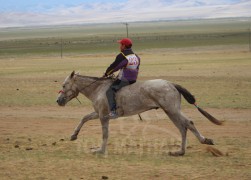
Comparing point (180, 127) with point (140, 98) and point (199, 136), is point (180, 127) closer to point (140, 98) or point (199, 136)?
point (199, 136)

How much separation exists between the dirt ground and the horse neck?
113 cm

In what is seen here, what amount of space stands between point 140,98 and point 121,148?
4.63ft

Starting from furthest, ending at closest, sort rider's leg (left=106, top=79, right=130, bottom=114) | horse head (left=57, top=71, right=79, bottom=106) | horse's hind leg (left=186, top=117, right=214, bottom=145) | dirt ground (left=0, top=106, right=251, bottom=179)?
horse head (left=57, top=71, right=79, bottom=106) < rider's leg (left=106, top=79, right=130, bottom=114) < horse's hind leg (left=186, top=117, right=214, bottom=145) < dirt ground (left=0, top=106, right=251, bottom=179)

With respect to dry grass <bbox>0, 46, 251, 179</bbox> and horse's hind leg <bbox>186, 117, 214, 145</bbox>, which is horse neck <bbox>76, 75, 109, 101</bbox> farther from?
horse's hind leg <bbox>186, 117, 214, 145</bbox>

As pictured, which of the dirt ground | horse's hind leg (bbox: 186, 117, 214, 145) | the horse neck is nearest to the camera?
the dirt ground

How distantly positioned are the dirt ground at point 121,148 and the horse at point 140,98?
1.79ft

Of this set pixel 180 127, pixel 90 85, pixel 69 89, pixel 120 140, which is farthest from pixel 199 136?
pixel 69 89

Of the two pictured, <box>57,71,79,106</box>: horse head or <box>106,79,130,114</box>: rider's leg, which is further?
<box>57,71,79,106</box>: horse head

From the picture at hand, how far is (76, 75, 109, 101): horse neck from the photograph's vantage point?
42.9 ft

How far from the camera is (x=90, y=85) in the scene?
13.2m

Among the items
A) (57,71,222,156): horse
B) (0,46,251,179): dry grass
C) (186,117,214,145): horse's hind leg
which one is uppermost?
(57,71,222,156): horse

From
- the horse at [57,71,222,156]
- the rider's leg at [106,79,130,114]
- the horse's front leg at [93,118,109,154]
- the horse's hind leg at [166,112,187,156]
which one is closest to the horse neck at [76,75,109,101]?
the horse at [57,71,222,156]

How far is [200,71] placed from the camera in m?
→ 34.1

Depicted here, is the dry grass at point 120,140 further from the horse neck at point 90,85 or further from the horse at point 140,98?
the horse neck at point 90,85
